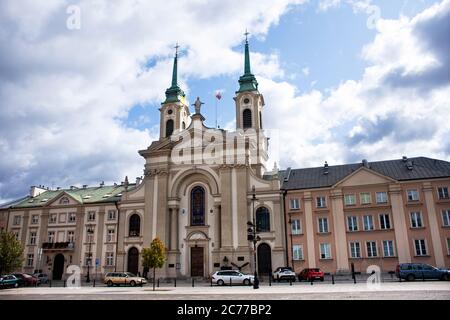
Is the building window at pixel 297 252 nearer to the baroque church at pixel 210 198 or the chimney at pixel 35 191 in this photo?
the baroque church at pixel 210 198

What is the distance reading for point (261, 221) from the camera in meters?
45.1

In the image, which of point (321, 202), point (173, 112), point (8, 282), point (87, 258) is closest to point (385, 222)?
point (321, 202)

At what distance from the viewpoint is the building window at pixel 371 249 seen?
40.7 meters

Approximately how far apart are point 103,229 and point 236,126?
23.6 meters

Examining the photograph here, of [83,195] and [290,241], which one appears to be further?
[83,195]

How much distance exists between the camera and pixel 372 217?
41812 mm

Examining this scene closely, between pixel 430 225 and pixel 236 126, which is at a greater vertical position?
pixel 236 126

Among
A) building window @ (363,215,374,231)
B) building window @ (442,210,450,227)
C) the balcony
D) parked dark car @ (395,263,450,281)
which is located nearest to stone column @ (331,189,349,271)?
building window @ (363,215,374,231)

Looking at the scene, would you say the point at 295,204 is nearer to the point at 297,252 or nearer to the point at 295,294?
the point at 297,252

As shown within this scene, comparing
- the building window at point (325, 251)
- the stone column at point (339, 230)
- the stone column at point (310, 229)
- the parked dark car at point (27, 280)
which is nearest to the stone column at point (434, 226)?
the stone column at point (339, 230)

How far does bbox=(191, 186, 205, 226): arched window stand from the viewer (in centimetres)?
4799

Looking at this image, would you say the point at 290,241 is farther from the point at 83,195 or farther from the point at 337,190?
the point at 83,195

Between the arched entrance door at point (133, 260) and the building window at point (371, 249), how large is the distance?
93.3 feet
